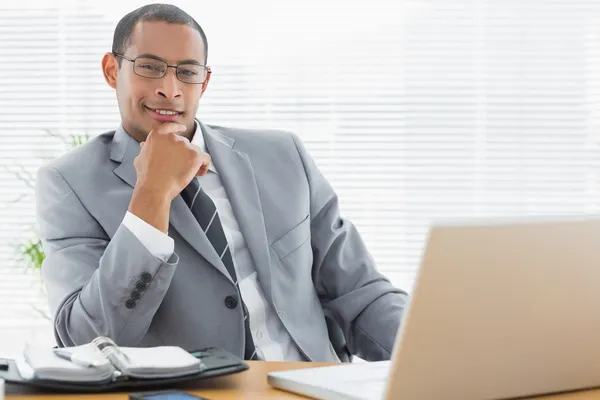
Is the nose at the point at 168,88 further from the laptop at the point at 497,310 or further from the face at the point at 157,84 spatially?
the laptop at the point at 497,310

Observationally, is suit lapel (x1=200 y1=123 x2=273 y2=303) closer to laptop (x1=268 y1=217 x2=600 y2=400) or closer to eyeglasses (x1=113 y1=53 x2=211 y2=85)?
eyeglasses (x1=113 y1=53 x2=211 y2=85)

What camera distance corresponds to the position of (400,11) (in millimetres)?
3691

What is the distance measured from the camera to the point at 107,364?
113cm

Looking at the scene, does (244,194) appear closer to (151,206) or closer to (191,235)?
(191,235)

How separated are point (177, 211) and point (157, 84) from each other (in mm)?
309

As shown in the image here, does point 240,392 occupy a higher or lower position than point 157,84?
lower

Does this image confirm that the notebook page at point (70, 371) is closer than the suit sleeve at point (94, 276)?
Yes

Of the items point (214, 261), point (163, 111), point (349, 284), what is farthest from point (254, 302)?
point (163, 111)

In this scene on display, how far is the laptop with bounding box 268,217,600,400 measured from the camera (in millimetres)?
876

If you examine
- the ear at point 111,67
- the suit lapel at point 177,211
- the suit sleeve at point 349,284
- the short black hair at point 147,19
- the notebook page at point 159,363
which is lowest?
the suit sleeve at point 349,284

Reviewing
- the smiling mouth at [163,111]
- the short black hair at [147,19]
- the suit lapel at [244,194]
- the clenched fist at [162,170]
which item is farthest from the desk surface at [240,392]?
the short black hair at [147,19]

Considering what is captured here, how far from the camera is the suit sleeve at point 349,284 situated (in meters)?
1.83

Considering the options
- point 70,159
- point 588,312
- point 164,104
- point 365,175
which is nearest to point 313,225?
point 164,104

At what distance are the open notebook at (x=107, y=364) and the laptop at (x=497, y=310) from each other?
279mm
